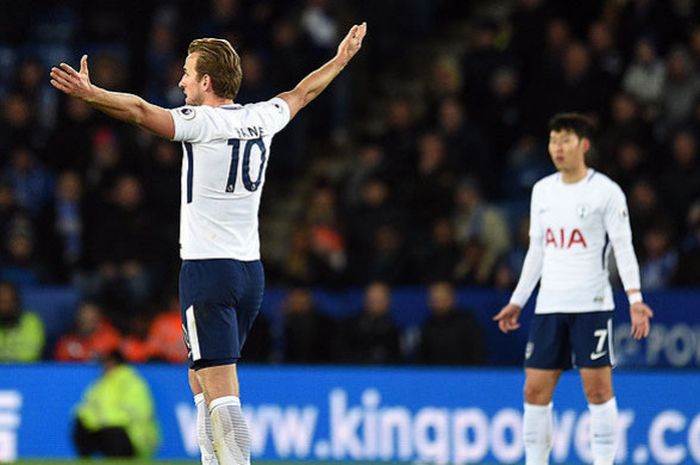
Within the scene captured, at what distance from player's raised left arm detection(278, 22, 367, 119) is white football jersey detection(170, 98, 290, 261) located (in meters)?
0.42

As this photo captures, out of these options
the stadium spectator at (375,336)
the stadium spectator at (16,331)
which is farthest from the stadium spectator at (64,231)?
the stadium spectator at (375,336)

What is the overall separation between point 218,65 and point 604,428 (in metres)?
3.34

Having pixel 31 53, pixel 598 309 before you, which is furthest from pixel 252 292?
pixel 31 53

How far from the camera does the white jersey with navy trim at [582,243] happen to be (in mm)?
9320

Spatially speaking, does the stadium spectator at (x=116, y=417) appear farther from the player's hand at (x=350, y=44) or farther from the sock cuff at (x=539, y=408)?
the player's hand at (x=350, y=44)

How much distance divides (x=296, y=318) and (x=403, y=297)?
0.99 metres

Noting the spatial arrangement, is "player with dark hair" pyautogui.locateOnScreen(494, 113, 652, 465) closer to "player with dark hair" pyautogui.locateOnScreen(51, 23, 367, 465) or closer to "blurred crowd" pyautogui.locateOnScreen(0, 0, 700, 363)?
"player with dark hair" pyautogui.locateOnScreen(51, 23, 367, 465)

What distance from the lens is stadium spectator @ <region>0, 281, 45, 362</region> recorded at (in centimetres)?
1420

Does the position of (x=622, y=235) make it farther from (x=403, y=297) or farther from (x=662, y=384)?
(x=403, y=297)

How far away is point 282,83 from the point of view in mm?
16516

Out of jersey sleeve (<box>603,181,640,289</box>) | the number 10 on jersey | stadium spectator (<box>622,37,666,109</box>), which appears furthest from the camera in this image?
stadium spectator (<box>622,37,666,109</box>)

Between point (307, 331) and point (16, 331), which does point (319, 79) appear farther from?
point (16, 331)

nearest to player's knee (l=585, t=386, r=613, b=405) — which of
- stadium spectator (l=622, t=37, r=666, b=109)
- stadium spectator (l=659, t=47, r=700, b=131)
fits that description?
stadium spectator (l=659, t=47, r=700, b=131)

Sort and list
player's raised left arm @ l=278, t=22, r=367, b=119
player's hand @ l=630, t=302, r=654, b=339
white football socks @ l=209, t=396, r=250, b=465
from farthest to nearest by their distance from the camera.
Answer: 1. player's hand @ l=630, t=302, r=654, b=339
2. player's raised left arm @ l=278, t=22, r=367, b=119
3. white football socks @ l=209, t=396, r=250, b=465
